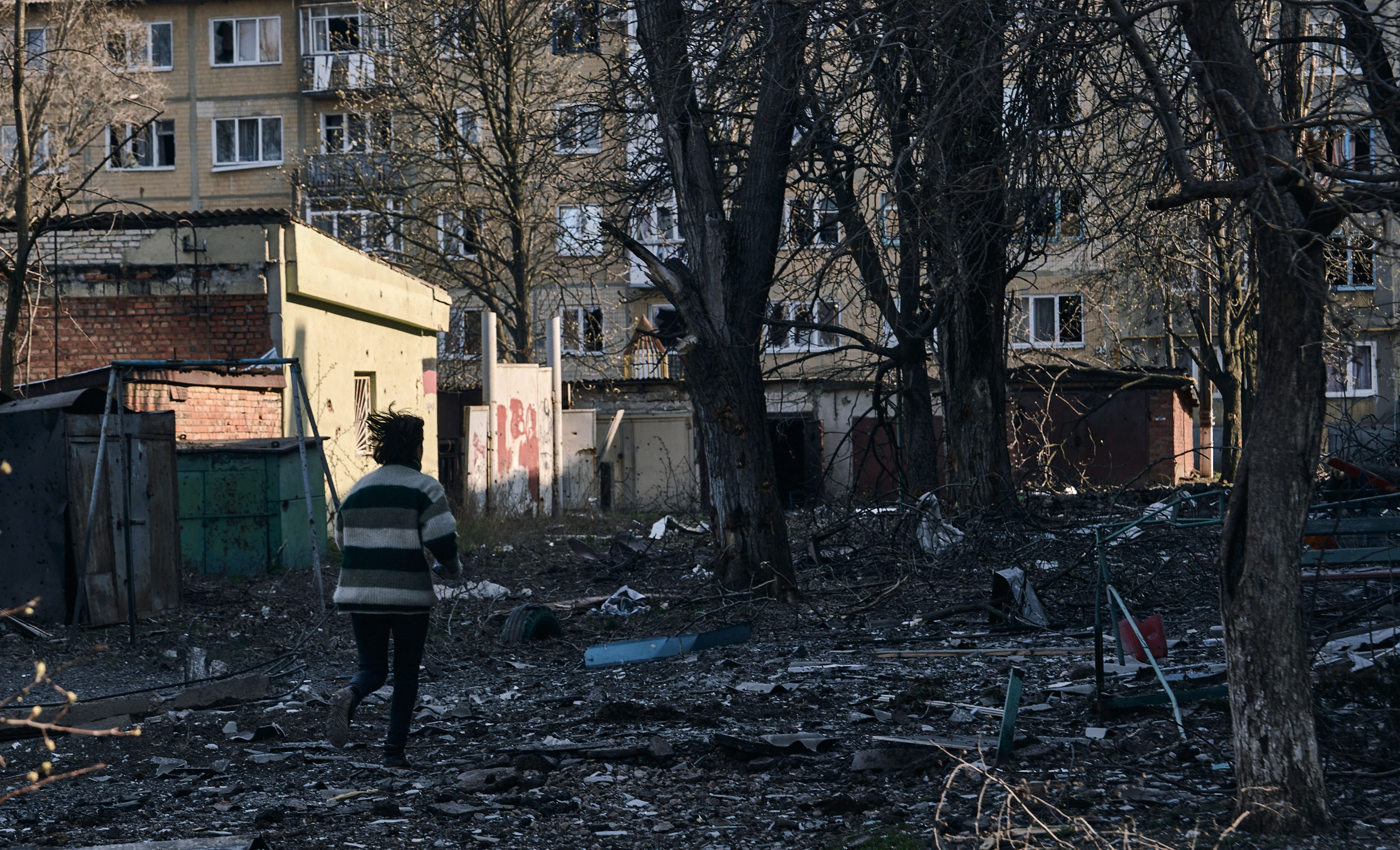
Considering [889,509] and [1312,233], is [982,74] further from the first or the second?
[889,509]

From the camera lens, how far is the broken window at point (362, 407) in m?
17.4

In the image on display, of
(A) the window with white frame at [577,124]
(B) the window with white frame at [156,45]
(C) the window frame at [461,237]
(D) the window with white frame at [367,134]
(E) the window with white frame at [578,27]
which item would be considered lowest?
(A) the window with white frame at [577,124]

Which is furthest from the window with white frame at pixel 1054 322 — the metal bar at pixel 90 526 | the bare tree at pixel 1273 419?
the bare tree at pixel 1273 419

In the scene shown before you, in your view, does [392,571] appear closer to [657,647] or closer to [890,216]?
[657,647]

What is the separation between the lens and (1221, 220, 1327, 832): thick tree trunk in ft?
12.4

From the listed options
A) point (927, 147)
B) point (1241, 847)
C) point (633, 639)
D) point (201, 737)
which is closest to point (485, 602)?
point (633, 639)

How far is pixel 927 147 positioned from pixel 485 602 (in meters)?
6.50

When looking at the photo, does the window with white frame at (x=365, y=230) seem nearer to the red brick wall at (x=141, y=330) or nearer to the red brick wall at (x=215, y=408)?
the red brick wall at (x=141, y=330)

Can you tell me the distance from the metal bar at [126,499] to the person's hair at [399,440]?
4.18 metres

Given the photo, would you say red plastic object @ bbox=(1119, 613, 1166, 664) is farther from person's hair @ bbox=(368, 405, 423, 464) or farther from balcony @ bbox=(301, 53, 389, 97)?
balcony @ bbox=(301, 53, 389, 97)

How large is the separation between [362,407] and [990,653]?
12.8 metres

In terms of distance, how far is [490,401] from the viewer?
21141 mm

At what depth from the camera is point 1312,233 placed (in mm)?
3623

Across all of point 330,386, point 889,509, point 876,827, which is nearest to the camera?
point 876,827
